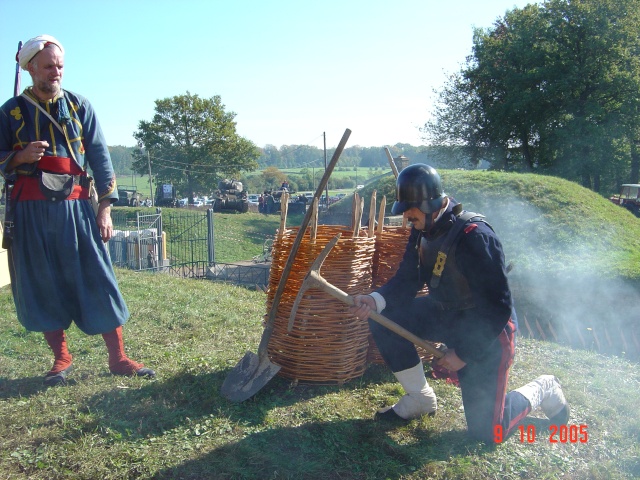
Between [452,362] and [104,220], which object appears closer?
[452,362]

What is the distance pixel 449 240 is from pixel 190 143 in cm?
4023

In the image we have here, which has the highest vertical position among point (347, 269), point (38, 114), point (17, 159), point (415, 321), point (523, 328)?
point (38, 114)

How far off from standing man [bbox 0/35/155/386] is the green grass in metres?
0.49

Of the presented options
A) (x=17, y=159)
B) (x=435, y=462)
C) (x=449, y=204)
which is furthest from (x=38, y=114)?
(x=435, y=462)

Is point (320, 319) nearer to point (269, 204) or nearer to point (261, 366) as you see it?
point (261, 366)

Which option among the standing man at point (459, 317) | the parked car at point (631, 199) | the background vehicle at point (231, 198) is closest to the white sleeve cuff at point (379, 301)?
the standing man at point (459, 317)

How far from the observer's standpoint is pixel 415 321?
3.24 meters

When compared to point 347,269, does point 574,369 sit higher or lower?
lower

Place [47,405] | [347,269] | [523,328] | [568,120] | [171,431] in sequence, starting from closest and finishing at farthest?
1. [171,431]
2. [47,405]
3. [347,269]
4. [523,328]
5. [568,120]

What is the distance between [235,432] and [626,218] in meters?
13.5

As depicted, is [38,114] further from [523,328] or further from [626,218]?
[626,218]

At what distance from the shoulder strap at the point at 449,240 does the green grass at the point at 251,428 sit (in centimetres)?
95

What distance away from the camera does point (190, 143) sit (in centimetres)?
4112

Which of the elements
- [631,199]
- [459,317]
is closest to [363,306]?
[459,317]
